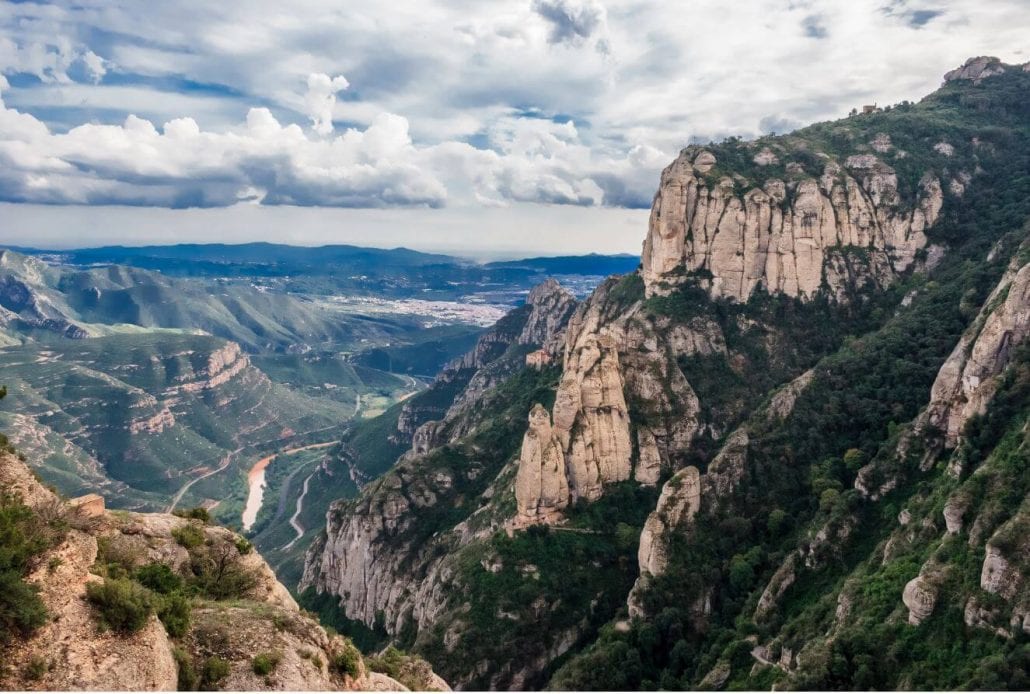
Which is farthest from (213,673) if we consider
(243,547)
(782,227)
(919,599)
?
(782,227)

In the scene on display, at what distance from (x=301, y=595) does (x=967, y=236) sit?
6717 inches

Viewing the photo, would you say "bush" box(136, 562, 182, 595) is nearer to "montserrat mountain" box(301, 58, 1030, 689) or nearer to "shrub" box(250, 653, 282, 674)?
"shrub" box(250, 653, 282, 674)

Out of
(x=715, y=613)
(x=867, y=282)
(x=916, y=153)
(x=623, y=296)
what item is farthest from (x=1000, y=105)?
(x=715, y=613)

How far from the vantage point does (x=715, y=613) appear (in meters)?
89.2

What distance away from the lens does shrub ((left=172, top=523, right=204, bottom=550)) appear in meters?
42.7

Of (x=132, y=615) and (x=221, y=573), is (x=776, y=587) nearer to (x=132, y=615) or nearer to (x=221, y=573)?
(x=221, y=573)

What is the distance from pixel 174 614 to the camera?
31438mm

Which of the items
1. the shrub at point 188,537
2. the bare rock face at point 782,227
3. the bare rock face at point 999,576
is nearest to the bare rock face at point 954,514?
the bare rock face at point 999,576

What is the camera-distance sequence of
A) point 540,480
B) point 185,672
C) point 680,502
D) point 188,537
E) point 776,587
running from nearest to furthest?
point 185,672 < point 188,537 < point 776,587 < point 680,502 < point 540,480

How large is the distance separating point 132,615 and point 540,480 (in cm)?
8793

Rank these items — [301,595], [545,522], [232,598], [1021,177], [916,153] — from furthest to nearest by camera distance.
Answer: [916,153] < [1021,177] < [301,595] < [545,522] < [232,598]

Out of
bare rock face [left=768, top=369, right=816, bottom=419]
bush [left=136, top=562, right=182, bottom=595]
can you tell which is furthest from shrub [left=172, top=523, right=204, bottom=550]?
bare rock face [left=768, top=369, right=816, bottom=419]

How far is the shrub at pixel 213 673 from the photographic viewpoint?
29.8 meters

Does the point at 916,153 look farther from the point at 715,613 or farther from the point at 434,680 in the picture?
the point at 434,680
